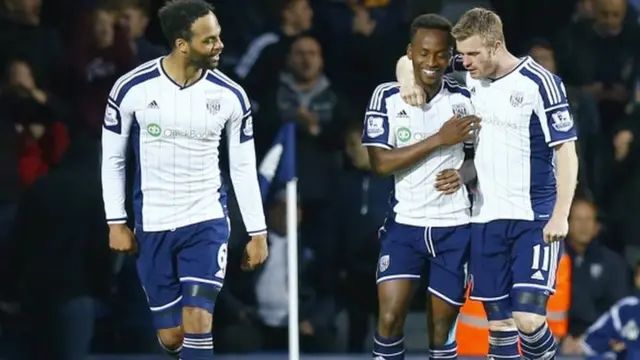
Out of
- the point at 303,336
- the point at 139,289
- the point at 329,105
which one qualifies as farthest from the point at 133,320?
the point at 329,105

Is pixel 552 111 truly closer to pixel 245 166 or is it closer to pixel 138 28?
pixel 245 166

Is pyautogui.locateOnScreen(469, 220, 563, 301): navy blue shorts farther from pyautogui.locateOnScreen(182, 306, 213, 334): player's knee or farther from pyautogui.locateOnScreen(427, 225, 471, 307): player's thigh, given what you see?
pyautogui.locateOnScreen(182, 306, 213, 334): player's knee

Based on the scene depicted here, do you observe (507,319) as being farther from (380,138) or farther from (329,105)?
(329,105)

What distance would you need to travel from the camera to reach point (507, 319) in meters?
9.42

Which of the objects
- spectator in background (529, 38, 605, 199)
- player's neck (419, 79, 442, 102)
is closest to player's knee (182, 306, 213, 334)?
player's neck (419, 79, 442, 102)

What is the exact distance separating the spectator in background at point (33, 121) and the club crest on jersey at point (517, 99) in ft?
12.3

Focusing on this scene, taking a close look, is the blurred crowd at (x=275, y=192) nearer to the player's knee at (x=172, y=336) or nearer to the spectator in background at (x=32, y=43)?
the spectator in background at (x=32, y=43)

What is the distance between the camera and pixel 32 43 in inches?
486

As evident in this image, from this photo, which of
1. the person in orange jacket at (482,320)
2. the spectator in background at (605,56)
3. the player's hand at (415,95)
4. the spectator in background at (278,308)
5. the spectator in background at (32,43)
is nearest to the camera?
the player's hand at (415,95)

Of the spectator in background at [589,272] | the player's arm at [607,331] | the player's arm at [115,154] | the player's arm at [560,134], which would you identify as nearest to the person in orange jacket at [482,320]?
the spectator in background at [589,272]

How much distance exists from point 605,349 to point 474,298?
215 centimetres

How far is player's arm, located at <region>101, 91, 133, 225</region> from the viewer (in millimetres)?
9227

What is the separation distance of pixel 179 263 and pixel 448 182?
1.40 metres

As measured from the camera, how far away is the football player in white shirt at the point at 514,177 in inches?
361
